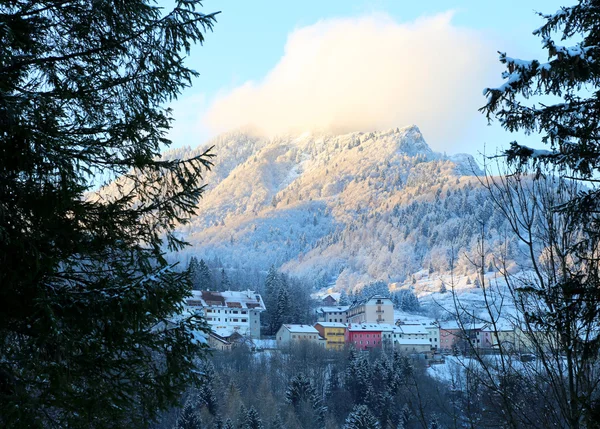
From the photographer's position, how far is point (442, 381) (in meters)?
62.3

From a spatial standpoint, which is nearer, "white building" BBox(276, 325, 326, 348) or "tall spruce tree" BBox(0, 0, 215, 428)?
"tall spruce tree" BBox(0, 0, 215, 428)

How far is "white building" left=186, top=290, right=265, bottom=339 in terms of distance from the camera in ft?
282

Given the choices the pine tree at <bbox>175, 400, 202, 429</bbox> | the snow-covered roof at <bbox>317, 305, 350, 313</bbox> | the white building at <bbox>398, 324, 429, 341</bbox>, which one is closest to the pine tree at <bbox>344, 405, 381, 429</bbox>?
the pine tree at <bbox>175, 400, 202, 429</bbox>

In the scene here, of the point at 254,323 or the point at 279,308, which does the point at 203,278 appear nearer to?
the point at 254,323

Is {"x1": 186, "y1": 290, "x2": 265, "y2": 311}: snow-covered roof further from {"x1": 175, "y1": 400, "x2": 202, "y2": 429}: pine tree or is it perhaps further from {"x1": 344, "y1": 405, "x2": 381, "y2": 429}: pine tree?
{"x1": 344, "y1": 405, "x2": 381, "y2": 429}: pine tree

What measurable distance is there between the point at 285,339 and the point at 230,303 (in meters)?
12.1

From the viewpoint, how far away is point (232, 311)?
8762 cm

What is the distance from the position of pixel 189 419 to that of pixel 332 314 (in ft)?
240

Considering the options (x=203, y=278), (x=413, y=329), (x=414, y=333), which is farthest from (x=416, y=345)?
(x=203, y=278)

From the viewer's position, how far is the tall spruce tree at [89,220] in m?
5.15

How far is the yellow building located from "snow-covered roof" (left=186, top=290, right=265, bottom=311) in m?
8.52

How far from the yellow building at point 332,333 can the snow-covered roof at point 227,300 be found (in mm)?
8521

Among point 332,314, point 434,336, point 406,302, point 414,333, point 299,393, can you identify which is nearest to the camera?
point 299,393

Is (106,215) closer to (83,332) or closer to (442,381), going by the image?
(83,332)
